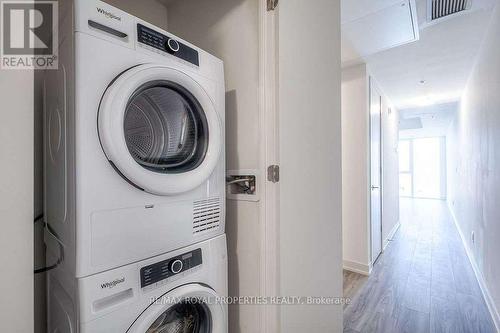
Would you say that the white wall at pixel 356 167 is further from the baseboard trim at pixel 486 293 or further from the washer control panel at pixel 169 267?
the washer control panel at pixel 169 267

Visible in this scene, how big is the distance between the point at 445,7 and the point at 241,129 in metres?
1.71

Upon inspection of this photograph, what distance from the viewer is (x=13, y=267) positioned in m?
0.51

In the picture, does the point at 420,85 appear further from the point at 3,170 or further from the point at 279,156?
the point at 3,170

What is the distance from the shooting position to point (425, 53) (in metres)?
2.30

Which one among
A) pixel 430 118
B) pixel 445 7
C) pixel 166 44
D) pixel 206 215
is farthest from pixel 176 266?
pixel 430 118

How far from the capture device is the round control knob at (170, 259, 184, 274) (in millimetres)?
773

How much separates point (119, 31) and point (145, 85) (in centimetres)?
15

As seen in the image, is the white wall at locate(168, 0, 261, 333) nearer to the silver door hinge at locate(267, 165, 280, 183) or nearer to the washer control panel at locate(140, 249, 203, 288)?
the silver door hinge at locate(267, 165, 280, 183)

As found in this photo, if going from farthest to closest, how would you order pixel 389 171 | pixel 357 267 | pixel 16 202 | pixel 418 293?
1. pixel 389 171
2. pixel 357 267
3. pixel 418 293
4. pixel 16 202

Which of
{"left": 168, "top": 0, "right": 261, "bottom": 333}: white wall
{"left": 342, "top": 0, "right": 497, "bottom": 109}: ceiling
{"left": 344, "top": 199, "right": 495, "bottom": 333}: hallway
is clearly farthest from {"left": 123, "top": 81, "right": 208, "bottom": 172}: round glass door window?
{"left": 344, "top": 199, "right": 495, "bottom": 333}: hallway

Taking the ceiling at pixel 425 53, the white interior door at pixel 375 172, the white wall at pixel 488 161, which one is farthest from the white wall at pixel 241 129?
the white interior door at pixel 375 172

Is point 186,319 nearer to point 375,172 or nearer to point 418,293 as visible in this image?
point 418,293

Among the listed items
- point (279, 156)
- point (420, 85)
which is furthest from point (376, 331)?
point (420, 85)

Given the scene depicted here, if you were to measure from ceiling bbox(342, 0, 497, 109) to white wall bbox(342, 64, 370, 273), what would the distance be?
0.82 feet
